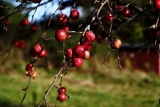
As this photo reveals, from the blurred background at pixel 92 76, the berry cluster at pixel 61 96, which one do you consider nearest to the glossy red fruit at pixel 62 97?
the berry cluster at pixel 61 96

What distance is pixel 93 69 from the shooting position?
14.5 metres

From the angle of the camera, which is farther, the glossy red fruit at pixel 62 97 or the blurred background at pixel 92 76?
the blurred background at pixel 92 76

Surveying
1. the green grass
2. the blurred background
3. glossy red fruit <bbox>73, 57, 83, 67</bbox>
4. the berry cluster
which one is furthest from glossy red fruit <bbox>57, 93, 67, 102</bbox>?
the green grass

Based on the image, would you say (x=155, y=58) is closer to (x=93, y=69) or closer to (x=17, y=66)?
(x=93, y=69)

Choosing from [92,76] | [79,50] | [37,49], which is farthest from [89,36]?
[92,76]

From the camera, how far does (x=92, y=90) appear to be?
413 inches

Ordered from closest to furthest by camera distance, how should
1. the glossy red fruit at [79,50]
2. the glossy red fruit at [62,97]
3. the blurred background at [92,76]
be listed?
the glossy red fruit at [79,50] < the glossy red fruit at [62,97] < the blurred background at [92,76]

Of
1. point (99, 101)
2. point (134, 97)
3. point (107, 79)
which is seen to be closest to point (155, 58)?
point (107, 79)

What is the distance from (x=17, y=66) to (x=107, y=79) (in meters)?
3.50

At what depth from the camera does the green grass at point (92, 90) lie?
762 centimetres

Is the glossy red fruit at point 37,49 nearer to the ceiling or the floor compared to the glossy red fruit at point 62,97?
nearer to the ceiling

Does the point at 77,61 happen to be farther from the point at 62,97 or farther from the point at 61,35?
the point at 62,97

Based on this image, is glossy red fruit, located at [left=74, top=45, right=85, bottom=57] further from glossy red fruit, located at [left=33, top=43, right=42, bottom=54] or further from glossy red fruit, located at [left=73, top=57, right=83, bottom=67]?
glossy red fruit, located at [left=33, top=43, right=42, bottom=54]

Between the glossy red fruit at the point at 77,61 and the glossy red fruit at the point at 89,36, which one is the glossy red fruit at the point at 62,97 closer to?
the glossy red fruit at the point at 77,61
